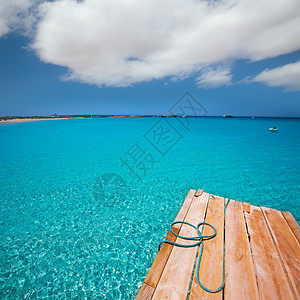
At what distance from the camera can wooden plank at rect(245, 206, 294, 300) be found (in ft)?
8.29

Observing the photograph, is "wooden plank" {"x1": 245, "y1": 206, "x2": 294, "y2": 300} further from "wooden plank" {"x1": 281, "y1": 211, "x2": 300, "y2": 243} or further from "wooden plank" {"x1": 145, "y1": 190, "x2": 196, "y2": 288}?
"wooden plank" {"x1": 145, "y1": 190, "x2": 196, "y2": 288}

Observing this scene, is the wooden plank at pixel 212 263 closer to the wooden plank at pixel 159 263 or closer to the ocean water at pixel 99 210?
the wooden plank at pixel 159 263

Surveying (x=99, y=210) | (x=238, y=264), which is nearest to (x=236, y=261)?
(x=238, y=264)

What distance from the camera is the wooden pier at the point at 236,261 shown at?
2549 millimetres

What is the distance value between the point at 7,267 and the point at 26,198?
12.2 ft

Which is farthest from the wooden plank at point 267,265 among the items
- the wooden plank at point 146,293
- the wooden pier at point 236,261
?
the wooden plank at point 146,293

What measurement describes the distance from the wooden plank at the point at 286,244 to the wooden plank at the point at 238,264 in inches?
27.1

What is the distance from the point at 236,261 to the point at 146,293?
2.10 m

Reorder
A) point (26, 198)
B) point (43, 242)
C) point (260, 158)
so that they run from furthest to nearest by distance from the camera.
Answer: point (260, 158) < point (26, 198) < point (43, 242)

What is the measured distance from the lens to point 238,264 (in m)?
2.99

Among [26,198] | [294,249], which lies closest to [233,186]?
[294,249]

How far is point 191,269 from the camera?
289 centimetres

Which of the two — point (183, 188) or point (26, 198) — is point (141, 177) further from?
point (26, 198)

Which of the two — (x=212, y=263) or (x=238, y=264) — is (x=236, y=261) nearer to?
(x=238, y=264)
